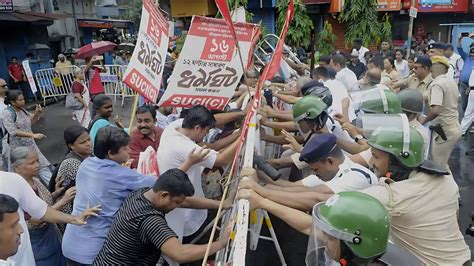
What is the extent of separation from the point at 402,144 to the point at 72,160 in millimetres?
2660

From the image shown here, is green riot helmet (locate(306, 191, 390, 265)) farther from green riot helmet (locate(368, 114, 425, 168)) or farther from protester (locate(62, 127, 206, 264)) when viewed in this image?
protester (locate(62, 127, 206, 264))

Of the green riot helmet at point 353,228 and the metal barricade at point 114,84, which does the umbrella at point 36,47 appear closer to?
the metal barricade at point 114,84

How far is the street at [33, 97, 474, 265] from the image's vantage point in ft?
16.0

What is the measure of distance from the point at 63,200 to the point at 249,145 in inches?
61.2

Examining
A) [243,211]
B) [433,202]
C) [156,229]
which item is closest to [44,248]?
[156,229]

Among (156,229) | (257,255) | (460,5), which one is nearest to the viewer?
(156,229)

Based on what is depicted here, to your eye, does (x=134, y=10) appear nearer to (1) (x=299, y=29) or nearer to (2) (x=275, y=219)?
(1) (x=299, y=29)

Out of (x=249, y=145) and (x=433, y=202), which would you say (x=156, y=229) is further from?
(x=433, y=202)

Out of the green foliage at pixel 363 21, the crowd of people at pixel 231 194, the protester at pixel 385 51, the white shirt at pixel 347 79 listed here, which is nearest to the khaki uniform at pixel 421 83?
the white shirt at pixel 347 79

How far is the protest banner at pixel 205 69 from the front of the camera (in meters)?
4.22

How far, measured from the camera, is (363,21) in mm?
17906

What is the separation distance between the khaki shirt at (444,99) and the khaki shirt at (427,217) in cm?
342

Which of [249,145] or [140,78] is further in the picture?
[140,78]

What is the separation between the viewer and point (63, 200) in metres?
3.50
